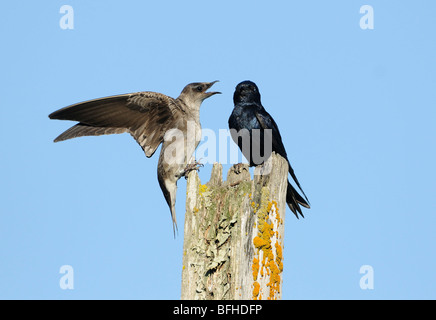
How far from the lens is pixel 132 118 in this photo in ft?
23.0

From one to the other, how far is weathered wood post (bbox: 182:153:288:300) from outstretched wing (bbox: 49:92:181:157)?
2020 mm

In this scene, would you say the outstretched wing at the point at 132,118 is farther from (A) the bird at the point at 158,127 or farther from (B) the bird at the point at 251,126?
(B) the bird at the point at 251,126

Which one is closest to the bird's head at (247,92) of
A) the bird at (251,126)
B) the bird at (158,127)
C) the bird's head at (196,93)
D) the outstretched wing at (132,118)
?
the bird at (251,126)

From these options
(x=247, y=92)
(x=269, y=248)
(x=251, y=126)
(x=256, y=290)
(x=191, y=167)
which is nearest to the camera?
(x=256, y=290)

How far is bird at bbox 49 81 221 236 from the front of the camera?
6.84 m

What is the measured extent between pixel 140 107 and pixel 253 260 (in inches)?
120

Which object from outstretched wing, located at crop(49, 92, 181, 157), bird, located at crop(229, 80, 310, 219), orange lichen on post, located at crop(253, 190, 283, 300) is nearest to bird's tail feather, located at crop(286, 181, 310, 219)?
bird, located at crop(229, 80, 310, 219)

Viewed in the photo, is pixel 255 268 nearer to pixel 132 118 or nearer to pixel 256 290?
pixel 256 290

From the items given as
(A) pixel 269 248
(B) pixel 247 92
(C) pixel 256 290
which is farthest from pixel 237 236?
(B) pixel 247 92

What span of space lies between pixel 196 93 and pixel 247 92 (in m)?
1.00

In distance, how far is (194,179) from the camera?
5.20m

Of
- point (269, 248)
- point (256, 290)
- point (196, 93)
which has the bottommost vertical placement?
point (256, 290)

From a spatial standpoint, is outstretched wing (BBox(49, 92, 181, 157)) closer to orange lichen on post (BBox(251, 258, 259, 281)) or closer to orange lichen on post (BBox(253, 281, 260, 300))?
Answer: orange lichen on post (BBox(251, 258, 259, 281))
